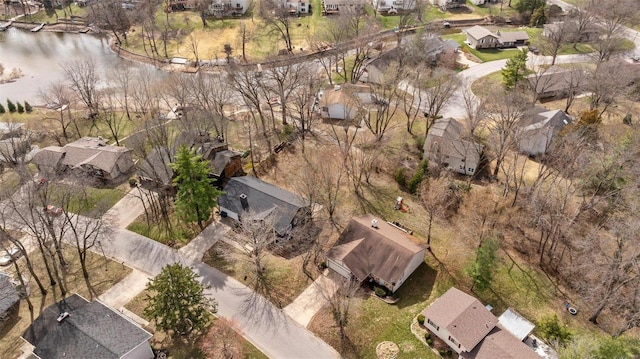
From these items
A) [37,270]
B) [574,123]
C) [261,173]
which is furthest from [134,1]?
[574,123]

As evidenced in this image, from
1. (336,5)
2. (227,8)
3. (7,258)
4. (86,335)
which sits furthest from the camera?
(227,8)

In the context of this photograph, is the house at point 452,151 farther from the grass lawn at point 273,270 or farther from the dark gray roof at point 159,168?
the dark gray roof at point 159,168

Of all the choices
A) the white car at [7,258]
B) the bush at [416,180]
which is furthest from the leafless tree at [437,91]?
the white car at [7,258]

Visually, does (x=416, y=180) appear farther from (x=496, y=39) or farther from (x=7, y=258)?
(x=496, y=39)

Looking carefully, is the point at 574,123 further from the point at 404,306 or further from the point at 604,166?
the point at 404,306

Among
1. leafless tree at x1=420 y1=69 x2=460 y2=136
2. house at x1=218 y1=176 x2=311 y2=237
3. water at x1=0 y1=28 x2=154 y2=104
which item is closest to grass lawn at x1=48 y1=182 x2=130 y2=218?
house at x1=218 y1=176 x2=311 y2=237

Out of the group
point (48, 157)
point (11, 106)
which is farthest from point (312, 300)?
point (11, 106)
